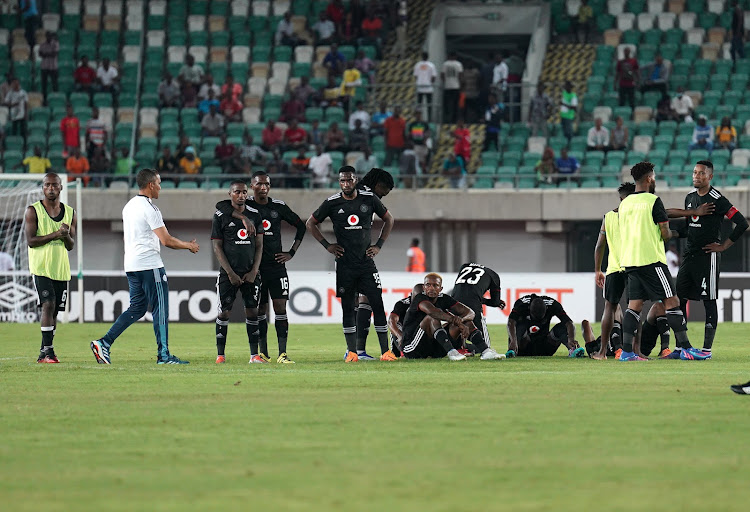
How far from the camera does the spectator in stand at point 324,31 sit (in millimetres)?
37750

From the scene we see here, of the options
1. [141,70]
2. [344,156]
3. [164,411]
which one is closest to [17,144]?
[141,70]

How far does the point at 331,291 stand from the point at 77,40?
16.2 metres

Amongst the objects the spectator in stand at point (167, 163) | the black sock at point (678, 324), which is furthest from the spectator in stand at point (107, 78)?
the black sock at point (678, 324)

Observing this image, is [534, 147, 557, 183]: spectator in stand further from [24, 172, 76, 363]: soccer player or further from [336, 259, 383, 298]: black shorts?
[24, 172, 76, 363]: soccer player

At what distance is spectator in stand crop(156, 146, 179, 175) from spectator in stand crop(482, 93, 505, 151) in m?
7.89

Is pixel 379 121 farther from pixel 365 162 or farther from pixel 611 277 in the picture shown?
pixel 611 277

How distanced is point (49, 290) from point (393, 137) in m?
19.5

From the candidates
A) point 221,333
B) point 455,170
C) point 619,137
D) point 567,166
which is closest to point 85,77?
point 455,170

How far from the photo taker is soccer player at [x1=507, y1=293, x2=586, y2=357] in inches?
599

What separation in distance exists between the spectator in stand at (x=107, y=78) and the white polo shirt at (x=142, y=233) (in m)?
23.4

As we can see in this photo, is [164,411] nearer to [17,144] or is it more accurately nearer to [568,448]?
[568,448]

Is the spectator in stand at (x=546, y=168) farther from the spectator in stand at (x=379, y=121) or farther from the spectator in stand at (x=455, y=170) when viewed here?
the spectator in stand at (x=379, y=121)

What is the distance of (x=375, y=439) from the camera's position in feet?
24.9

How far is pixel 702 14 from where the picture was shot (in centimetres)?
3794
